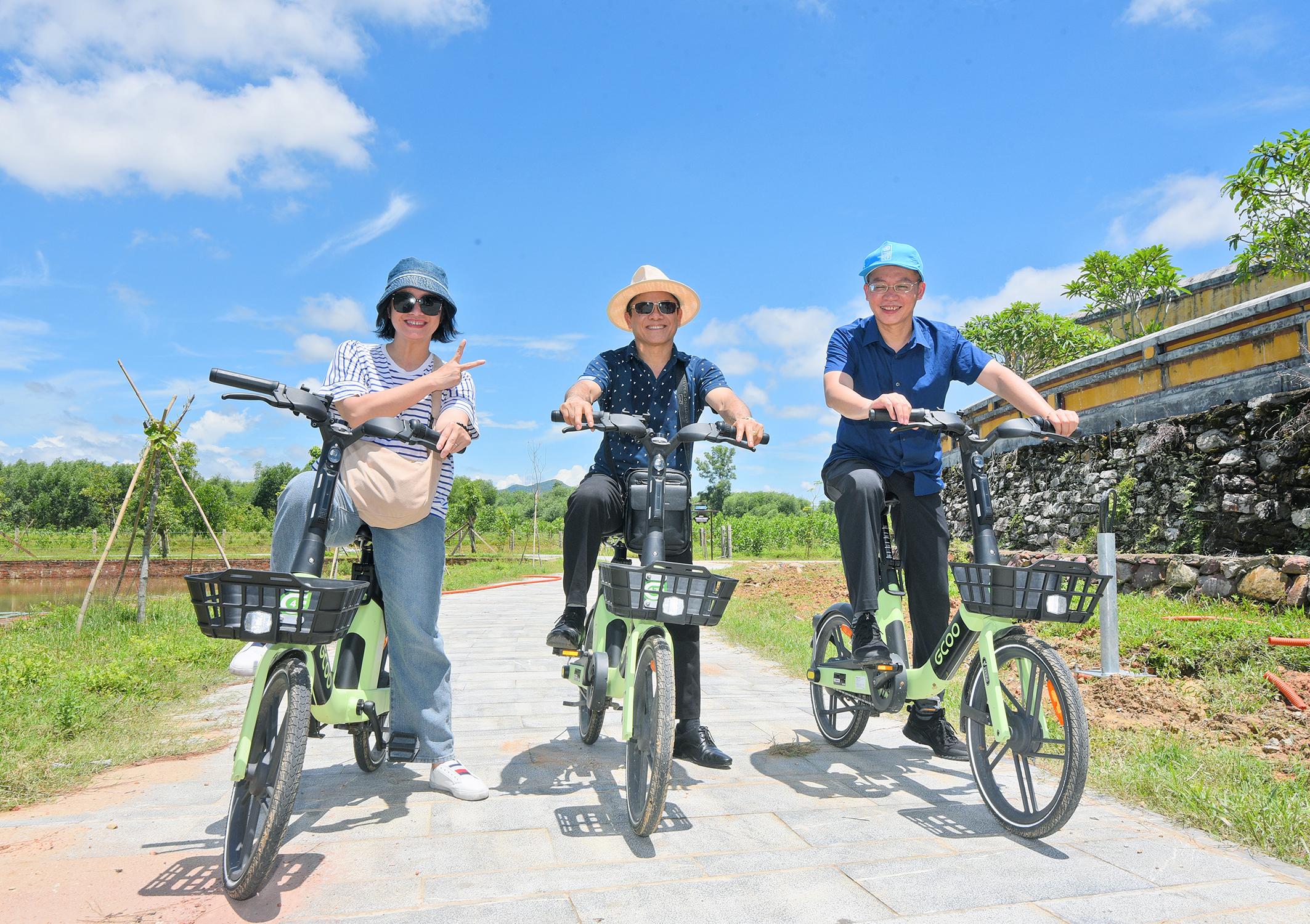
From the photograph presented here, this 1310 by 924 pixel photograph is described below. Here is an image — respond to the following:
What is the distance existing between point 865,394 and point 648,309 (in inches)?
42.4

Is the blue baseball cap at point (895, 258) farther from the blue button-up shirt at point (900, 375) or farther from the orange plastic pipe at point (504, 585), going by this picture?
the orange plastic pipe at point (504, 585)

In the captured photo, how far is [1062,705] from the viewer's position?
102 inches

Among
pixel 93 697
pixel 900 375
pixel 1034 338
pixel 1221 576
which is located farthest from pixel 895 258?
pixel 1034 338

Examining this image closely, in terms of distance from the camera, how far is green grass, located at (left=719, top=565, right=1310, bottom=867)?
270 centimetres

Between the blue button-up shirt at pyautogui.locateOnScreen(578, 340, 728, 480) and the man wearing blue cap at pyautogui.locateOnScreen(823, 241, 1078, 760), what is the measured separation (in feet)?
1.92

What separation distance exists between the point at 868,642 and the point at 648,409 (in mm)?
1388

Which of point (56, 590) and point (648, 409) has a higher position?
point (648, 409)

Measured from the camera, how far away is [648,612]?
8.79 ft

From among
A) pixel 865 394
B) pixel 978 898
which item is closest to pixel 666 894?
pixel 978 898

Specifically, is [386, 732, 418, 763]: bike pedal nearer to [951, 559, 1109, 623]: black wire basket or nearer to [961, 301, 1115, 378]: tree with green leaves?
[951, 559, 1109, 623]: black wire basket

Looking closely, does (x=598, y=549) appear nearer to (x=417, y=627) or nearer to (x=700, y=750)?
(x=417, y=627)

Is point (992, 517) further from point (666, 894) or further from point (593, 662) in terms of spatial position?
point (666, 894)

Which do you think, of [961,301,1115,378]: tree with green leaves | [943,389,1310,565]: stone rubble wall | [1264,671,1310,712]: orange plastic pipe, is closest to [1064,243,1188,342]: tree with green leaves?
[961,301,1115,378]: tree with green leaves

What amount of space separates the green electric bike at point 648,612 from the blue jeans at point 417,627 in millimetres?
549
